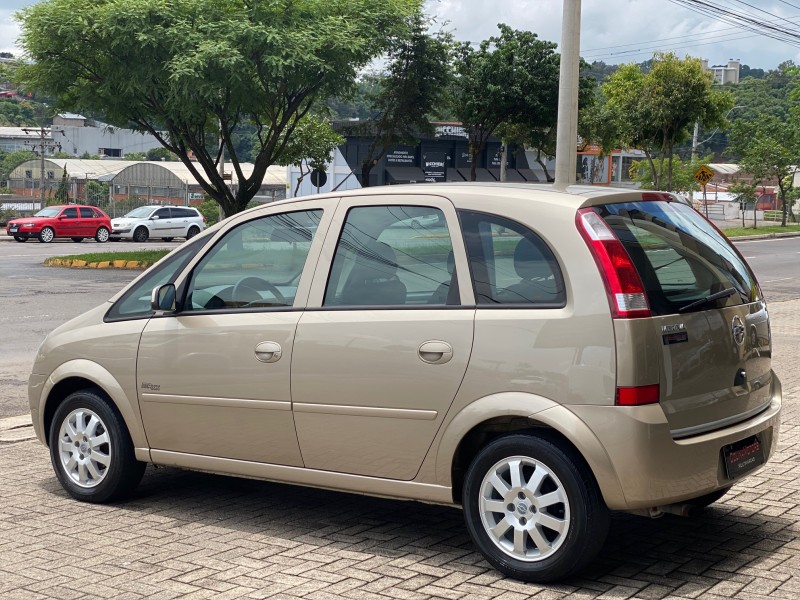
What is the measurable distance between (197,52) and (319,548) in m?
22.4

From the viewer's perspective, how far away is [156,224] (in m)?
45.8

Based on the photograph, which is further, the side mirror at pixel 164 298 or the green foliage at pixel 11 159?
the green foliage at pixel 11 159

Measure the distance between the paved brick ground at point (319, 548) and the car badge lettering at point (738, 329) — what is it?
40.0 inches

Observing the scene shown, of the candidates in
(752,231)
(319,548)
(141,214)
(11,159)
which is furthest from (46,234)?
(11,159)

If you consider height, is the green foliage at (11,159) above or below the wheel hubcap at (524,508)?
above

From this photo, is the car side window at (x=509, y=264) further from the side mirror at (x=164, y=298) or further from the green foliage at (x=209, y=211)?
the green foliage at (x=209, y=211)

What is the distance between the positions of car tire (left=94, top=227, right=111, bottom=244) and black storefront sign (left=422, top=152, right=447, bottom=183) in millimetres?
32744

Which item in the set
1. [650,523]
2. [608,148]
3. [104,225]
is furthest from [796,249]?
[650,523]

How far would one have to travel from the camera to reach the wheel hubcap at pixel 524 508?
4754 mm

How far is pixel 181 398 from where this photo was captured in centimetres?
590

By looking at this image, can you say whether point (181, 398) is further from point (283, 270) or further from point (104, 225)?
point (104, 225)

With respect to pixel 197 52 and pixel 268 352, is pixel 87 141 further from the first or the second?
pixel 268 352

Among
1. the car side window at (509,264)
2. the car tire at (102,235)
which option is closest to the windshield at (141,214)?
the car tire at (102,235)

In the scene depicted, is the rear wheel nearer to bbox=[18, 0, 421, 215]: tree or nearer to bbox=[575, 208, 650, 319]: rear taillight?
bbox=[18, 0, 421, 215]: tree
